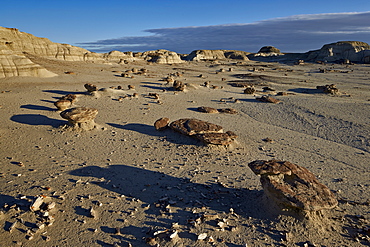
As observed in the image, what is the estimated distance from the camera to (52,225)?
12.5 feet

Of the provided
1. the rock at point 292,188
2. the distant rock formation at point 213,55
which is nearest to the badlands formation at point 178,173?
the rock at point 292,188

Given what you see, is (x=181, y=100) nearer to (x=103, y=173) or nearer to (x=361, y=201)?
(x=103, y=173)

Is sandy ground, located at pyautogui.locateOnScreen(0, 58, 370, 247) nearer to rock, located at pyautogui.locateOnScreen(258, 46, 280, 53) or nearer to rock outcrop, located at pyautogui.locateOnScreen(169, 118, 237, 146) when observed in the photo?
rock outcrop, located at pyautogui.locateOnScreen(169, 118, 237, 146)

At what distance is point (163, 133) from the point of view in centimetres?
801

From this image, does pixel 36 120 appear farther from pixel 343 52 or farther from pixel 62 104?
pixel 343 52

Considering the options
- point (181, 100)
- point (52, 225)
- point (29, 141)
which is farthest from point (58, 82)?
point (52, 225)

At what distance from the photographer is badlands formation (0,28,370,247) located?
3764 millimetres

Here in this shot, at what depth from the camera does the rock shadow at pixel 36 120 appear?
8281 millimetres

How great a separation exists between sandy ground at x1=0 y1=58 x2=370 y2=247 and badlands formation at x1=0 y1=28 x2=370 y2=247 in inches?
0.9

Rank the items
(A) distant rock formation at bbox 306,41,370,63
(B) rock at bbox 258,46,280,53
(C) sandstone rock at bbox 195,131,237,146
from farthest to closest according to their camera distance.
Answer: (B) rock at bbox 258,46,280,53, (A) distant rock formation at bbox 306,41,370,63, (C) sandstone rock at bbox 195,131,237,146

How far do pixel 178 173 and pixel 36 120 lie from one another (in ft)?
18.9

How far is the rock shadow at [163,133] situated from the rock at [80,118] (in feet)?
2.78

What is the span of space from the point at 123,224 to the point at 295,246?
8.30ft

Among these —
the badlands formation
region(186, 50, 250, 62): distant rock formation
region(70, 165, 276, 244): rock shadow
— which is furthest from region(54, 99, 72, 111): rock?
region(186, 50, 250, 62): distant rock formation
